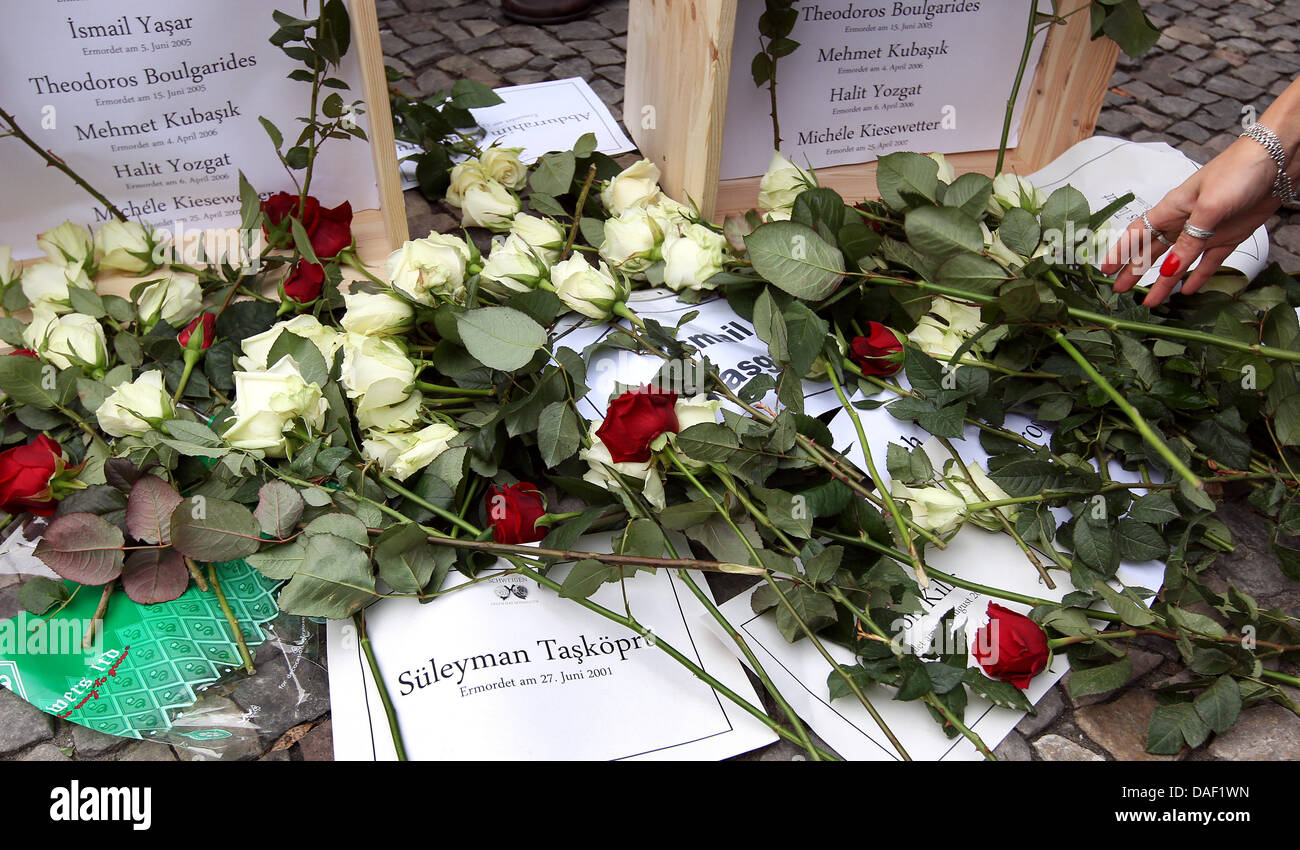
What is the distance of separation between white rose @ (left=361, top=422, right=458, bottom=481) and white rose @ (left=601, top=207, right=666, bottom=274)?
0.34 m

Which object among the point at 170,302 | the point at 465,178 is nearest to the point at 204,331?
the point at 170,302

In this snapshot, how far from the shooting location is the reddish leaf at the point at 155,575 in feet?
2.70

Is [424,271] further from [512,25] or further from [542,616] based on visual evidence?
[512,25]

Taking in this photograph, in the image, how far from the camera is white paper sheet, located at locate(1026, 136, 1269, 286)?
117 cm

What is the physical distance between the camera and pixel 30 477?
0.85m

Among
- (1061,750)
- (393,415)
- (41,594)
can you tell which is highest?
(393,415)

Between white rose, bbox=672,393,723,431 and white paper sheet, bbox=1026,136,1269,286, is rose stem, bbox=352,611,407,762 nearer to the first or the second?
white rose, bbox=672,393,723,431

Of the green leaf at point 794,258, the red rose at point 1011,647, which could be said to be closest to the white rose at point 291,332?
the green leaf at point 794,258

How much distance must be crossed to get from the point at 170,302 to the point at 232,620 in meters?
0.43

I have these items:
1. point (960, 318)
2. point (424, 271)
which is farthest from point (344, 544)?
point (960, 318)

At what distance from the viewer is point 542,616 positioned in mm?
844

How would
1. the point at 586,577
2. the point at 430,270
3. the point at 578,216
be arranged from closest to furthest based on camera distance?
the point at 586,577 → the point at 430,270 → the point at 578,216

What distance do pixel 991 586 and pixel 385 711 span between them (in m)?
0.58

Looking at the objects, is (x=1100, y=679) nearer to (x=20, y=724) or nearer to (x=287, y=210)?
(x=20, y=724)
